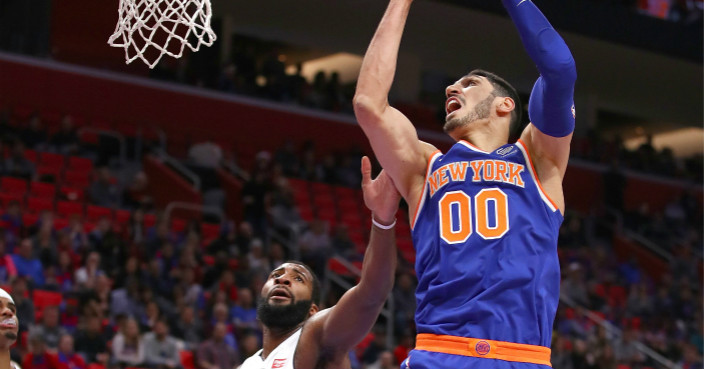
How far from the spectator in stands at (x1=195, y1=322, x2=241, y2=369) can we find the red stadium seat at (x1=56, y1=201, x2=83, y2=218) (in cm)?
371

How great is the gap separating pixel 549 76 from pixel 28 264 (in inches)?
343

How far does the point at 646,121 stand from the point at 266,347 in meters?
23.6

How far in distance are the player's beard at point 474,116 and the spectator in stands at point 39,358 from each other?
255 inches

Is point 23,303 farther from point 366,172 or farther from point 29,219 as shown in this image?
point 366,172

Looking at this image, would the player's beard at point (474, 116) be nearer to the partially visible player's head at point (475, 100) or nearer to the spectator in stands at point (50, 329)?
the partially visible player's head at point (475, 100)

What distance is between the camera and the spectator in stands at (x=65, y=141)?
15047 mm

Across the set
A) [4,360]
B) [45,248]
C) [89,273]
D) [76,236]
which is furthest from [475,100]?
[76,236]

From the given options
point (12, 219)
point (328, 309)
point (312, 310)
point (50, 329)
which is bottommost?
point (50, 329)

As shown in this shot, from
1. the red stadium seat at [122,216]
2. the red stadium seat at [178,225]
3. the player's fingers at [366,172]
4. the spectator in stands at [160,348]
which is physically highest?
the player's fingers at [366,172]

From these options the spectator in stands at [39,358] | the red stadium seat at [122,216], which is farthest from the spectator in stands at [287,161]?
the spectator in stands at [39,358]

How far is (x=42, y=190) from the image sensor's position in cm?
1387

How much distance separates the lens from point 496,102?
3926mm

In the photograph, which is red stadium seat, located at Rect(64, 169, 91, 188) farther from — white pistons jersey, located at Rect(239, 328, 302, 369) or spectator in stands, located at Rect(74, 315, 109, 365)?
white pistons jersey, located at Rect(239, 328, 302, 369)

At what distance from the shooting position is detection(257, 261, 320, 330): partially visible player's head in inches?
202
